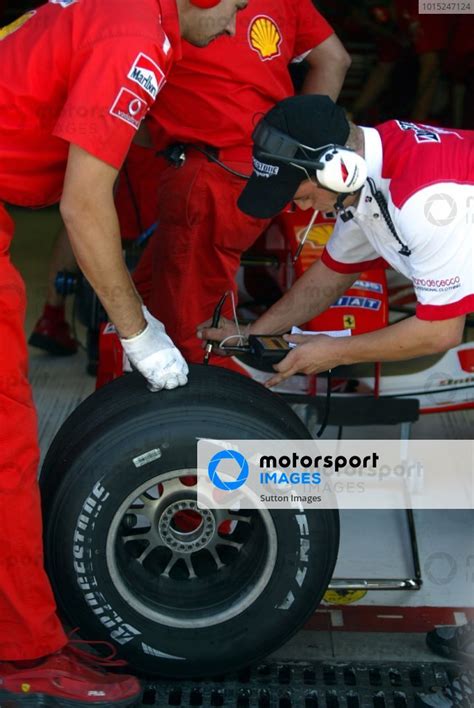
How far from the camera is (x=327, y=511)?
2576 millimetres

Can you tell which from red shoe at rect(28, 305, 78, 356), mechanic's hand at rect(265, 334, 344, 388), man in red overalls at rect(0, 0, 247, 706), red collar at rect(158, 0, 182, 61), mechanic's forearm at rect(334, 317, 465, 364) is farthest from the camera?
red shoe at rect(28, 305, 78, 356)

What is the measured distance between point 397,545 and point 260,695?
0.95m

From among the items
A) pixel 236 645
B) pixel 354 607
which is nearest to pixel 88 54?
pixel 236 645

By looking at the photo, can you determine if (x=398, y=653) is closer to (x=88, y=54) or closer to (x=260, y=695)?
(x=260, y=695)

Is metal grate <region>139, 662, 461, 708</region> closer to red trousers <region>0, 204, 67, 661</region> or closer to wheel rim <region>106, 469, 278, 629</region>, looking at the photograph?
wheel rim <region>106, 469, 278, 629</region>

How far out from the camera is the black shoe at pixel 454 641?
271cm

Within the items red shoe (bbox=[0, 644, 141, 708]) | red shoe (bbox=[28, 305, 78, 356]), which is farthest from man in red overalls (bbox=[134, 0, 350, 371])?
red shoe (bbox=[28, 305, 78, 356])

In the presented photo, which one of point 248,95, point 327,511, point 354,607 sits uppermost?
point 248,95

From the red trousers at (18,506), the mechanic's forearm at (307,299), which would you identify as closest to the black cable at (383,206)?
the mechanic's forearm at (307,299)

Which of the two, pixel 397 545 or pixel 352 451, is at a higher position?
pixel 352 451

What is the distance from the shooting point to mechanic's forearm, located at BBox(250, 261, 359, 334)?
3035mm

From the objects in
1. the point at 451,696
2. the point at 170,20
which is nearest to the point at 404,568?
the point at 451,696

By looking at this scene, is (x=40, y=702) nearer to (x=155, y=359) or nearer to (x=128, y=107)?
(x=155, y=359)

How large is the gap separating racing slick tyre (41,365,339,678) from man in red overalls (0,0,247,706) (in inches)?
3.6
